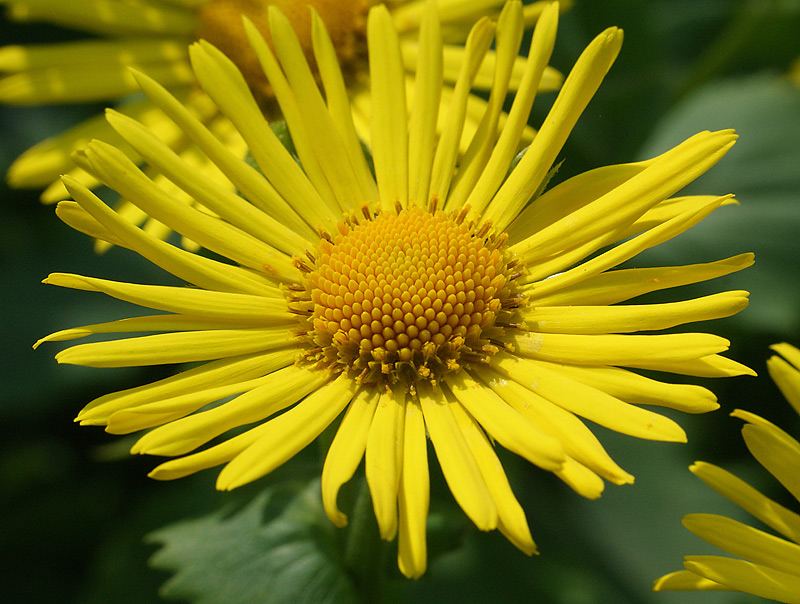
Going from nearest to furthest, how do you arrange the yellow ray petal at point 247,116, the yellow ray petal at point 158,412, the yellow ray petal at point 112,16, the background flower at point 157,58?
1. the yellow ray petal at point 158,412
2. the yellow ray petal at point 247,116
3. the background flower at point 157,58
4. the yellow ray petal at point 112,16

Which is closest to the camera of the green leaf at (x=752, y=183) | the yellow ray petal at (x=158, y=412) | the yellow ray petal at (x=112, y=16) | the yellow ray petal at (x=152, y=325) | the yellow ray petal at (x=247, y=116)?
the yellow ray petal at (x=158, y=412)

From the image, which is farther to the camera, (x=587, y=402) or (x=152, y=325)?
(x=152, y=325)

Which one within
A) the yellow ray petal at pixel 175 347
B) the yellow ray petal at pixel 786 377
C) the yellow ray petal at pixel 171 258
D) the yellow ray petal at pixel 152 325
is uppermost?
the yellow ray petal at pixel 171 258

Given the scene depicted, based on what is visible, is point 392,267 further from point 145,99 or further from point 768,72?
point 768,72

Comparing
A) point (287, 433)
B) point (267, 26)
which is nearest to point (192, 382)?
point (287, 433)

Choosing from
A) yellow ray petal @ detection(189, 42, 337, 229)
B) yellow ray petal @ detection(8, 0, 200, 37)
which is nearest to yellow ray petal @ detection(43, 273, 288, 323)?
yellow ray petal @ detection(189, 42, 337, 229)

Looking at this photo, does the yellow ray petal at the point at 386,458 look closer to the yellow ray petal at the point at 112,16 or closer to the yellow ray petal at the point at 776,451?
the yellow ray petal at the point at 776,451

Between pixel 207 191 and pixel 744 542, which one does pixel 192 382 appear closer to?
pixel 207 191

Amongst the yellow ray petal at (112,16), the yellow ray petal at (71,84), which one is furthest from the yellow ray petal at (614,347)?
the yellow ray petal at (112,16)

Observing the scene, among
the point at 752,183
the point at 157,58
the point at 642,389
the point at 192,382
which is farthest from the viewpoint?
the point at 752,183
